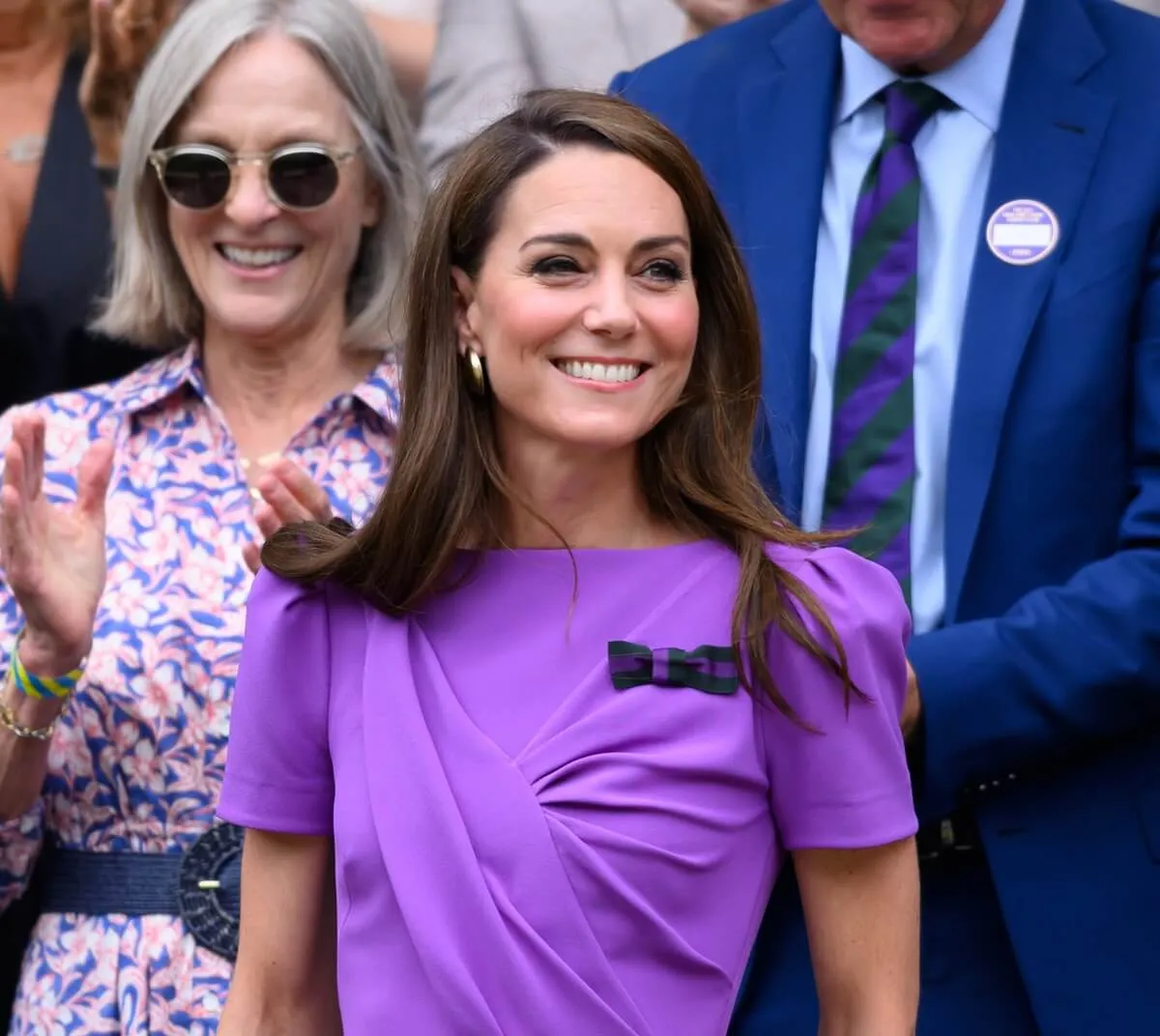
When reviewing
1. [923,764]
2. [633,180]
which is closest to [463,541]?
[633,180]

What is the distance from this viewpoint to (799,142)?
3070mm

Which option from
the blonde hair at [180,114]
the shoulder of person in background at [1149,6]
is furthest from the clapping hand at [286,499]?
the shoulder of person in background at [1149,6]

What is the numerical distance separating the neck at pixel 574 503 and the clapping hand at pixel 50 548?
0.83 meters

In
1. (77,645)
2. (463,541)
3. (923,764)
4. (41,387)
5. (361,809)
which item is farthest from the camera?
(41,387)

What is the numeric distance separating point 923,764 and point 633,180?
90 centimetres

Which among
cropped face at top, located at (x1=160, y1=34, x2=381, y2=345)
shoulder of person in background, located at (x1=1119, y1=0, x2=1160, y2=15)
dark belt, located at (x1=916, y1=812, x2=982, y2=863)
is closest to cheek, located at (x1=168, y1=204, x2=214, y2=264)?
cropped face at top, located at (x1=160, y1=34, x2=381, y2=345)

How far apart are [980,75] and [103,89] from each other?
68.2 inches

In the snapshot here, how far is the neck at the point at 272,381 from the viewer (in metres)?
3.47

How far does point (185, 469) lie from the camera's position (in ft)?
11.1

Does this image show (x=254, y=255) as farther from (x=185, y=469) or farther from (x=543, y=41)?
(x=543, y=41)

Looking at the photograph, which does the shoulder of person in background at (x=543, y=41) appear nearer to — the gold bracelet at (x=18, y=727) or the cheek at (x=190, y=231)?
the cheek at (x=190, y=231)

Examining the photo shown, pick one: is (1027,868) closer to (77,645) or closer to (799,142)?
(799,142)

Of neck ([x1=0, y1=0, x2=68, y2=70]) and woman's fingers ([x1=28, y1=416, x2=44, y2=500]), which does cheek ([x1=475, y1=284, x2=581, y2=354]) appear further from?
neck ([x1=0, y1=0, x2=68, y2=70])

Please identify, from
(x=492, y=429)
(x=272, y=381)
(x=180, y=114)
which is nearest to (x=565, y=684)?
(x=492, y=429)
